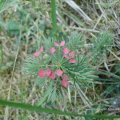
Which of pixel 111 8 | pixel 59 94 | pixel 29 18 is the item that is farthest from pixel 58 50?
pixel 29 18

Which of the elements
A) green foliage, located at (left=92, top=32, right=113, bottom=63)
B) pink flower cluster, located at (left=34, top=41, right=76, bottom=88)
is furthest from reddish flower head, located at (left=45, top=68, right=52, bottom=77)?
green foliage, located at (left=92, top=32, right=113, bottom=63)

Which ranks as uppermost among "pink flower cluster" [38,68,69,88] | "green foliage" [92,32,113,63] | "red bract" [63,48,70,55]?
"green foliage" [92,32,113,63]

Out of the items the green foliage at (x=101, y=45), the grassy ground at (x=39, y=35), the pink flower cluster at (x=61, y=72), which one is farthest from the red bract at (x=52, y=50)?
the grassy ground at (x=39, y=35)

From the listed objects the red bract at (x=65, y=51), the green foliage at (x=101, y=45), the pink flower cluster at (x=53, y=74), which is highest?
the green foliage at (x=101, y=45)

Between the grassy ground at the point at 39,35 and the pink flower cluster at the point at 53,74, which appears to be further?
the grassy ground at the point at 39,35

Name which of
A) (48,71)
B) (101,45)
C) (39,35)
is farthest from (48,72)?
Answer: (39,35)

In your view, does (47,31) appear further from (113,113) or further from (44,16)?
(113,113)

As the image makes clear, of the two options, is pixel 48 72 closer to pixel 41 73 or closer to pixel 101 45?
pixel 41 73

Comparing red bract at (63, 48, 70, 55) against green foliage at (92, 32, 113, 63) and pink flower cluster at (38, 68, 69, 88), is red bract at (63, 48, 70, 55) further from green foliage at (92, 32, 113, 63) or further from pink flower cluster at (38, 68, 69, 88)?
green foliage at (92, 32, 113, 63)

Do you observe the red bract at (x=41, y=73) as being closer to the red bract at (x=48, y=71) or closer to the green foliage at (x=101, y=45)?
the red bract at (x=48, y=71)

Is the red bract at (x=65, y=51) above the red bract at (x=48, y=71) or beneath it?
above
